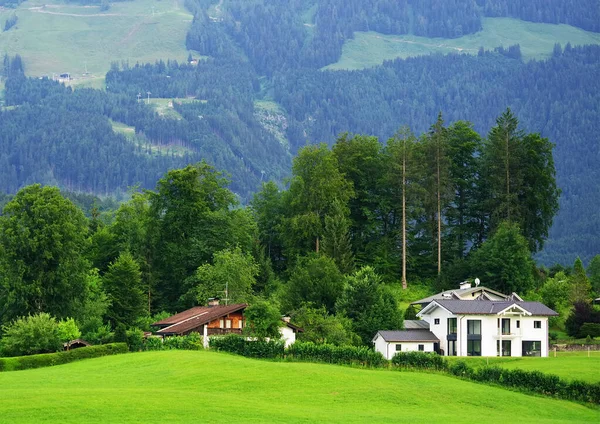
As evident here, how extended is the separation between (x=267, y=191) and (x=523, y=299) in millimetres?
35854

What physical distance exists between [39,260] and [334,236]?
30215 mm

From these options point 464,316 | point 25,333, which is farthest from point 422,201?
point 25,333

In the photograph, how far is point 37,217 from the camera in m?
98.4

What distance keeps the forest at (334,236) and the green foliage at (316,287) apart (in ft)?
0.38

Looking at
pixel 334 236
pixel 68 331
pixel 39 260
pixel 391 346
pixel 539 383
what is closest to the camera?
pixel 539 383

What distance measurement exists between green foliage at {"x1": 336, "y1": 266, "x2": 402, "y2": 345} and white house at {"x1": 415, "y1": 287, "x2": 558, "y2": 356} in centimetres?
458

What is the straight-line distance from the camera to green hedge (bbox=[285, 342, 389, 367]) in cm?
7562

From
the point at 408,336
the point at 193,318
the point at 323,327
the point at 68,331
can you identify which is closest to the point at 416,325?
the point at 408,336

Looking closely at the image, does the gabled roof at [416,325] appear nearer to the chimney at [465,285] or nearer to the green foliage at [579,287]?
the chimney at [465,285]

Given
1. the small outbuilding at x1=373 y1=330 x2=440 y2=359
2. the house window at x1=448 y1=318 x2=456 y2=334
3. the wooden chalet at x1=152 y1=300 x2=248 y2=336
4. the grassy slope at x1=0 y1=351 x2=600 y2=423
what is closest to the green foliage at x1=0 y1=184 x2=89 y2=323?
the wooden chalet at x1=152 y1=300 x2=248 y2=336

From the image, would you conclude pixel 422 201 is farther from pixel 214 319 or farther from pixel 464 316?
pixel 214 319

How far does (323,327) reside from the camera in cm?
9188

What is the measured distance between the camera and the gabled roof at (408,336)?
93562 mm

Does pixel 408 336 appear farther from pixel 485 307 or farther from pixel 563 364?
pixel 563 364
